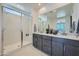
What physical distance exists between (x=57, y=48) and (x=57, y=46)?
6cm

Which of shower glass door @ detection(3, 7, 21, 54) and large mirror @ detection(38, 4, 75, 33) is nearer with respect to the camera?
large mirror @ detection(38, 4, 75, 33)

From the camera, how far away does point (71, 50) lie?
8.18ft

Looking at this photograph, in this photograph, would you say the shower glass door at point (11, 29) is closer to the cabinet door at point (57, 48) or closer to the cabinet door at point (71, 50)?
the cabinet door at point (57, 48)

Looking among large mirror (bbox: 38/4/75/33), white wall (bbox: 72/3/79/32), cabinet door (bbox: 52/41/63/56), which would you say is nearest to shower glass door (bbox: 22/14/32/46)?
large mirror (bbox: 38/4/75/33)

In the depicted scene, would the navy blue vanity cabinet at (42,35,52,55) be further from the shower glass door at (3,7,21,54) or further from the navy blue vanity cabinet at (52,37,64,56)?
the shower glass door at (3,7,21,54)

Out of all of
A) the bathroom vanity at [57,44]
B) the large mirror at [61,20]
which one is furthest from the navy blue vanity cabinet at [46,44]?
the large mirror at [61,20]

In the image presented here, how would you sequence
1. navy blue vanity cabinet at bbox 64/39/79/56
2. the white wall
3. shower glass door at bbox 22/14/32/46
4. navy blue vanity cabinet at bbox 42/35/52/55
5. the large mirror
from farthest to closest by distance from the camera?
shower glass door at bbox 22/14/32/46
navy blue vanity cabinet at bbox 42/35/52/55
the large mirror
the white wall
navy blue vanity cabinet at bbox 64/39/79/56

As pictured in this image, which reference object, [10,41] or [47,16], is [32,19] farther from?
[10,41]

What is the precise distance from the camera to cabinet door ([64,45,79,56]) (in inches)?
93.5

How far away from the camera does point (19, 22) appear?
13.9 feet

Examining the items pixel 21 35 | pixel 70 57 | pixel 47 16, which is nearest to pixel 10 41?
pixel 21 35

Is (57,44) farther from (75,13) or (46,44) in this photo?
(75,13)

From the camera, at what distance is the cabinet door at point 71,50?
2375 mm

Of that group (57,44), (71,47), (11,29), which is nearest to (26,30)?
(11,29)
